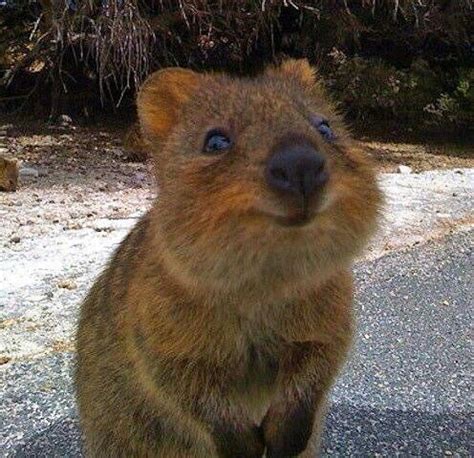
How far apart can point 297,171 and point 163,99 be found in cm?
86

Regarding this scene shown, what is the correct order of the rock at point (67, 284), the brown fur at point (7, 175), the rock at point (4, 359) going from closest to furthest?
1. the rock at point (4, 359)
2. the rock at point (67, 284)
3. the brown fur at point (7, 175)

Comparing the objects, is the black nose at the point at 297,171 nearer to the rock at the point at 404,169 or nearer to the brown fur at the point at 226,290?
the brown fur at the point at 226,290

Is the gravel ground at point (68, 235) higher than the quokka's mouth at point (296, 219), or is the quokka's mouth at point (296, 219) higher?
the quokka's mouth at point (296, 219)

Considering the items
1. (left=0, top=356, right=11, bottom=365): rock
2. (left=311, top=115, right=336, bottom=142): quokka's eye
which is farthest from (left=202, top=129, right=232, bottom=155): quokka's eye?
(left=0, top=356, right=11, bottom=365): rock

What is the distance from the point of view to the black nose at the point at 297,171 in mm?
1480

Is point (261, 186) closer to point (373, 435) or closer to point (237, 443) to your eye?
point (237, 443)

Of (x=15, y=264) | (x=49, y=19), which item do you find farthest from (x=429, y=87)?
(x=15, y=264)

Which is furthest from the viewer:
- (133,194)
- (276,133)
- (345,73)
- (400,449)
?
(345,73)

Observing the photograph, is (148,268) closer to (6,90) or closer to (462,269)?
(462,269)

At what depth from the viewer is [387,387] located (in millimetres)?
3420

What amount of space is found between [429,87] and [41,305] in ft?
25.1

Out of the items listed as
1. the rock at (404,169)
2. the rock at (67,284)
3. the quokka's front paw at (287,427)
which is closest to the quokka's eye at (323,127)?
the quokka's front paw at (287,427)

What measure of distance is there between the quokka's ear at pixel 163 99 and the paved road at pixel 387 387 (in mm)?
1405

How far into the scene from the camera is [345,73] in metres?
9.95
